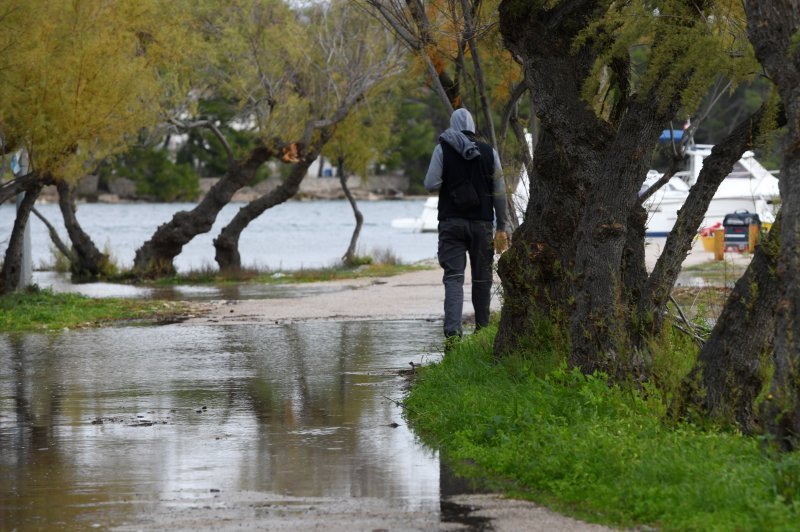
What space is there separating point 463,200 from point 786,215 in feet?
15.5

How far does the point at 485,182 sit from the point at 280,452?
13.6ft

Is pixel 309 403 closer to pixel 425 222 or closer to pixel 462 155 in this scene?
pixel 462 155

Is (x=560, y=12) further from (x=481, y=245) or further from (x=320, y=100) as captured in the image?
(x=320, y=100)

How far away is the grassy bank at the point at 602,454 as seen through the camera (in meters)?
5.75

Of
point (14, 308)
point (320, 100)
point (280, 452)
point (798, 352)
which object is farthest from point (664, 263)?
point (320, 100)

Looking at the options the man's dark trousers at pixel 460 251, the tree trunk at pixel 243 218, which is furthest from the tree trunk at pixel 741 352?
the tree trunk at pixel 243 218

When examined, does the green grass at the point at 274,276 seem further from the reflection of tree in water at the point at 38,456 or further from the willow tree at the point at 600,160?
the willow tree at the point at 600,160

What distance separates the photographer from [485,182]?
1105 centimetres

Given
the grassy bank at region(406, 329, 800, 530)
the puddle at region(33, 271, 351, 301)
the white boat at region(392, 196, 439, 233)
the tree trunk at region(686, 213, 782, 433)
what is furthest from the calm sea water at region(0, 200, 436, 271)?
the tree trunk at region(686, 213, 782, 433)

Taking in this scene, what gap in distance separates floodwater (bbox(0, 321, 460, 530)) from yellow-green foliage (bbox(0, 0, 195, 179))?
499 cm

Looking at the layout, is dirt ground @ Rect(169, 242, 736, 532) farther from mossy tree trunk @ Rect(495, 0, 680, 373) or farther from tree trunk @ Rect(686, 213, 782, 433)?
mossy tree trunk @ Rect(495, 0, 680, 373)

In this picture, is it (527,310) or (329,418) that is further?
(527,310)

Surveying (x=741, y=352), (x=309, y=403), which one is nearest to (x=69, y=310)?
(x=309, y=403)

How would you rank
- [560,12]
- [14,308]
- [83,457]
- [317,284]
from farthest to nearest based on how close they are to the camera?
1. [317,284]
2. [14,308]
3. [560,12]
4. [83,457]
